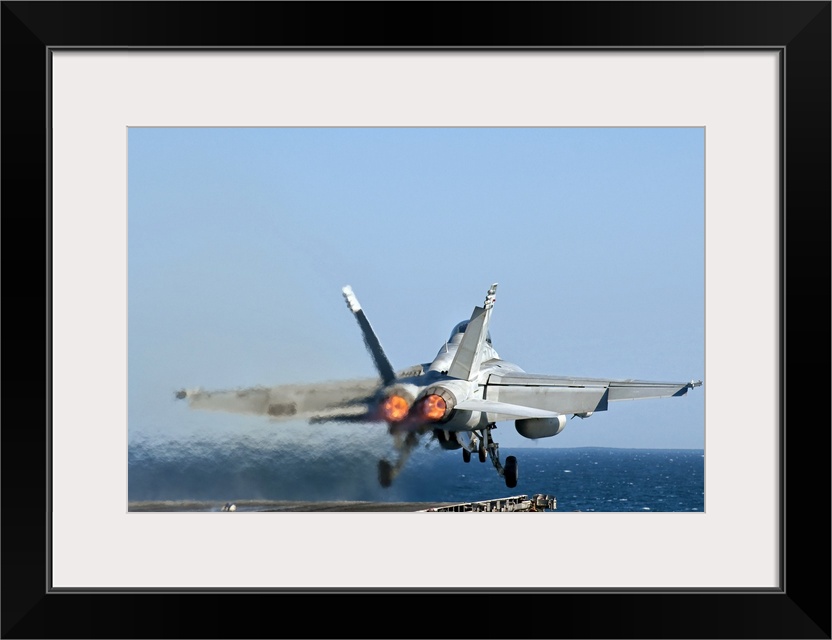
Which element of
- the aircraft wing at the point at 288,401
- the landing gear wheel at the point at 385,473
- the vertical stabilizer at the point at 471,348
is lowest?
the landing gear wheel at the point at 385,473

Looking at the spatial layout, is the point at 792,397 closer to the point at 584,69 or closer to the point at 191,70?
the point at 584,69

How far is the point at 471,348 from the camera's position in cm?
2469

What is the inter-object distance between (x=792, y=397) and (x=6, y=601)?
10050 mm

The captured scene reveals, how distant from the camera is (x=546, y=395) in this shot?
86.0 ft

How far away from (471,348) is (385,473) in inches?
190

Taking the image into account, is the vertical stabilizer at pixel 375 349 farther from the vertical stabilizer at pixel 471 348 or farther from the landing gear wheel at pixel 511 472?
the landing gear wheel at pixel 511 472

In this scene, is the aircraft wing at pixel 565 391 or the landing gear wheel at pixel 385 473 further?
the aircraft wing at pixel 565 391

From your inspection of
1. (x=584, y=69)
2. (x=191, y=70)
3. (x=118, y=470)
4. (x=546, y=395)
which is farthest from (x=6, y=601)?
(x=546, y=395)

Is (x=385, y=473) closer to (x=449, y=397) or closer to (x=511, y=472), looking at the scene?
(x=449, y=397)

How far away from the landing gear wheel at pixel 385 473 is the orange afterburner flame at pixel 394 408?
96cm

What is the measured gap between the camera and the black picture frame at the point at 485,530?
12664 millimetres

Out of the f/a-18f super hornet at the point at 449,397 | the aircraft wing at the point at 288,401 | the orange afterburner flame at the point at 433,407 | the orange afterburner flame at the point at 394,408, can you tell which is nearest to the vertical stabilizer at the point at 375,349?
the f/a-18f super hornet at the point at 449,397

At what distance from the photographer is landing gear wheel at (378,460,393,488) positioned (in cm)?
2022

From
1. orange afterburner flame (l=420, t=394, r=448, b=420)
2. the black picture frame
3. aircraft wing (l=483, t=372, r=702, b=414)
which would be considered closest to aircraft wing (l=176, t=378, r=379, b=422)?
orange afterburner flame (l=420, t=394, r=448, b=420)
